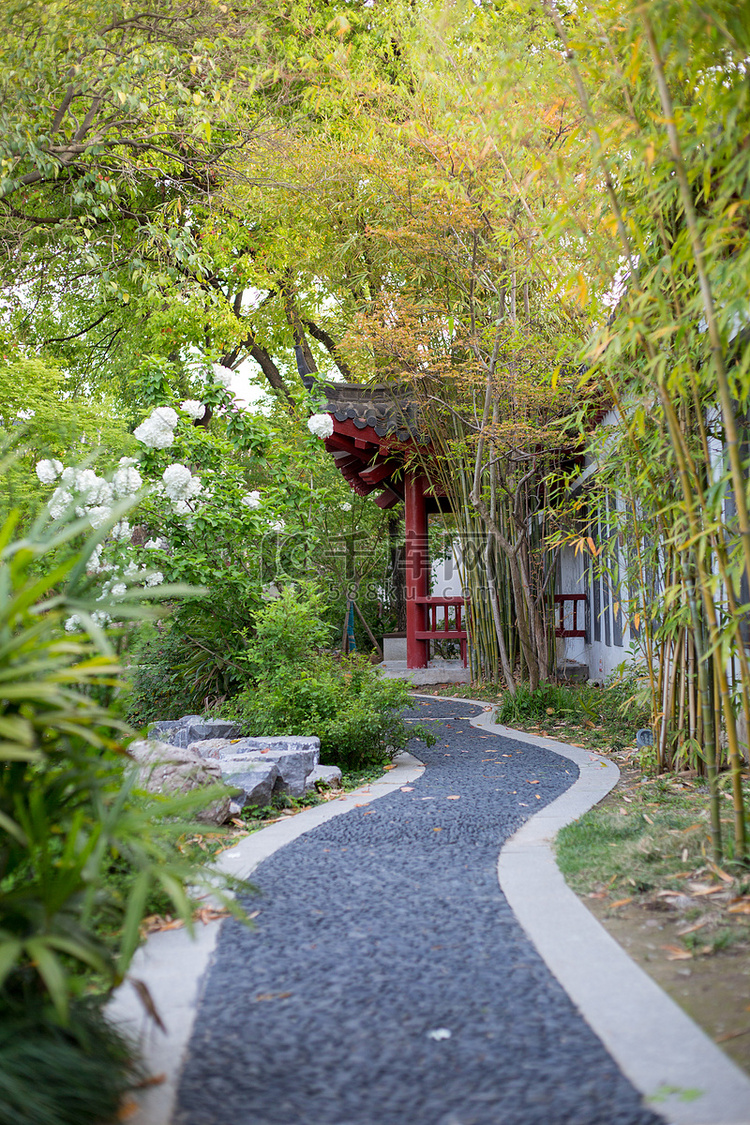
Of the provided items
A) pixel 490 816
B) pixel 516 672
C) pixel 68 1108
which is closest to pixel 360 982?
pixel 68 1108

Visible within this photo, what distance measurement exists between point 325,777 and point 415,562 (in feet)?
18.7

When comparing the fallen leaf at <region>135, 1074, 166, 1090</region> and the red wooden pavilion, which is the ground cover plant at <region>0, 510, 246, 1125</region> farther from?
the red wooden pavilion

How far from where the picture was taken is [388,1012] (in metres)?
1.72

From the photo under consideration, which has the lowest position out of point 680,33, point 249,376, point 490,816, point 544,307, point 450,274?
point 490,816

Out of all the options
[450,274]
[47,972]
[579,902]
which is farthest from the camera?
[450,274]

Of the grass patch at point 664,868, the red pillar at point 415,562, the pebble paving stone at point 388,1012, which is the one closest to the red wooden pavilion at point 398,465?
the red pillar at point 415,562

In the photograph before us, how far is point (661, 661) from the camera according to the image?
3889 mm

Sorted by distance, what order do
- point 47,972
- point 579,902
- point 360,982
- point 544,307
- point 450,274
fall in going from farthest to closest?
1. point 450,274
2. point 544,307
3. point 579,902
4. point 360,982
5. point 47,972

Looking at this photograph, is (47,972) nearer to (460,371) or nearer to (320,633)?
(320,633)

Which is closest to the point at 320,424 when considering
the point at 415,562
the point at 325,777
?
the point at 325,777

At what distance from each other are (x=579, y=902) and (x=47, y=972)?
160 cm

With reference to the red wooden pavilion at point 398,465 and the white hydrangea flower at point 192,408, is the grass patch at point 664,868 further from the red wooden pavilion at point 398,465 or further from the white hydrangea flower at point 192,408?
the red wooden pavilion at point 398,465

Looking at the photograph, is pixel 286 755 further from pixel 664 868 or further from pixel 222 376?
pixel 222 376

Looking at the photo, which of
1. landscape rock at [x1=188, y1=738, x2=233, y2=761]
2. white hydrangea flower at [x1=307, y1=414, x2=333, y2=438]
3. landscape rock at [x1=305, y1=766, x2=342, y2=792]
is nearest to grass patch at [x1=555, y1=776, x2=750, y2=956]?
landscape rock at [x1=305, y1=766, x2=342, y2=792]
